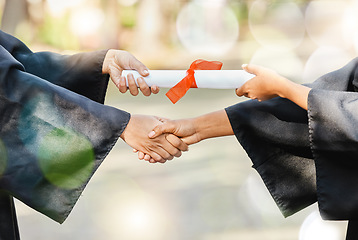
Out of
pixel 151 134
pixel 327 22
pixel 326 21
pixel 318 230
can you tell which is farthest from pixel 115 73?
pixel 326 21

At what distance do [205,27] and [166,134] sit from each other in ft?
57.0

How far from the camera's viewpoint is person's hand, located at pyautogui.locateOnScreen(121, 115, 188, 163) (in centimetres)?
283

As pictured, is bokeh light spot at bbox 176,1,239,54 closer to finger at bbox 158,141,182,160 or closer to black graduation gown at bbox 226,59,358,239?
finger at bbox 158,141,182,160

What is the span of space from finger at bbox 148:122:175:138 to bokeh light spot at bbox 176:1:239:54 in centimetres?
1526

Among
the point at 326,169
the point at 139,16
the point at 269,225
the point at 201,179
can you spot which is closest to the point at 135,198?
the point at 201,179

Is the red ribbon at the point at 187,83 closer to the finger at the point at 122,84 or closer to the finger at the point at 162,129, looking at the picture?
the finger at the point at 122,84

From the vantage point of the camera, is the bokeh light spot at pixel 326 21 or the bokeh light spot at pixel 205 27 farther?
the bokeh light spot at pixel 326 21

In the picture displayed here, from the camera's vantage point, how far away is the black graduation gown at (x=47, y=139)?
2244 mm

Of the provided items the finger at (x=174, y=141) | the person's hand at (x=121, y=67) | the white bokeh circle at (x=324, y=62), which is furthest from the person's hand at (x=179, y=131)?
the white bokeh circle at (x=324, y=62)

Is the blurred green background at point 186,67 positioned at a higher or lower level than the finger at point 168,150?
lower

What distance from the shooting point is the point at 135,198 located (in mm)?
4969

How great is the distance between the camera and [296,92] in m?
2.29

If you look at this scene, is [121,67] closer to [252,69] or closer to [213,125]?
[213,125]

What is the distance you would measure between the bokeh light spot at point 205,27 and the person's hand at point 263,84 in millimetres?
15712
